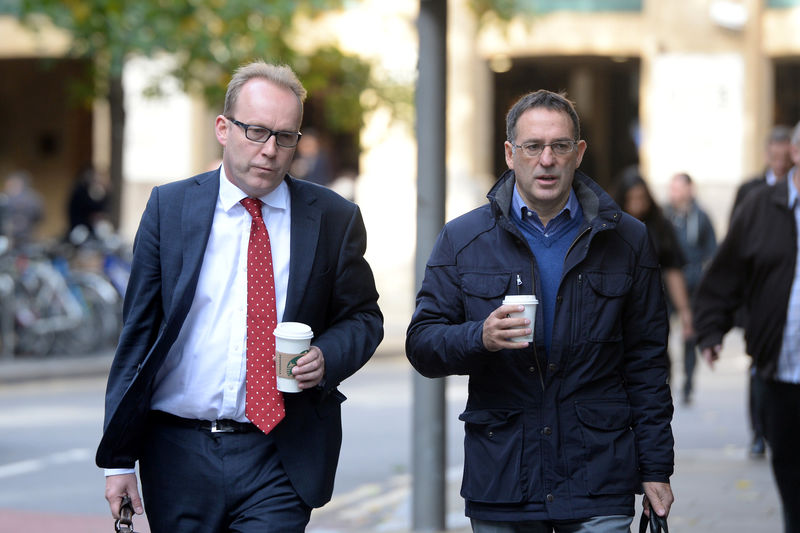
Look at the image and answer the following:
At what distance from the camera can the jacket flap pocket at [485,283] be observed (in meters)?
4.18

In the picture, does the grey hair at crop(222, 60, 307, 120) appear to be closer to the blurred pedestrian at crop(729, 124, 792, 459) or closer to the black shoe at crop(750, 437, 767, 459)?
the blurred pedestrian at crop(729, 124, 792, 459)

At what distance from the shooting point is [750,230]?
6.12m

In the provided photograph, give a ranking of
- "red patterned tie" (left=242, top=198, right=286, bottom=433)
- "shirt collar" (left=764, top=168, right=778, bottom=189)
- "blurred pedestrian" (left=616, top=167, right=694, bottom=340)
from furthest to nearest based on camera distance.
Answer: "shirt collar" (left=764, top=168, right=778, bottom=189) → "blurred pedestrian" (left=616, top=167, right=694, bottom=340) → "red patterned tie" (left=242, top=198, right=286, bottom=433)

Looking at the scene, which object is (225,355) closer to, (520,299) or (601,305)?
(520,299)

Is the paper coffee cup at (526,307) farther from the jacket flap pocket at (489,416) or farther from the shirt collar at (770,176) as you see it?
the shirt collar at (770,176)

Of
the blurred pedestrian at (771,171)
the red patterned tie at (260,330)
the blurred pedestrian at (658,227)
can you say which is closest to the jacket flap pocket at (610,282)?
the red patterned tie at (260,330)

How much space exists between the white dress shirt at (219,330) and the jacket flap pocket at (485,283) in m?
0.53

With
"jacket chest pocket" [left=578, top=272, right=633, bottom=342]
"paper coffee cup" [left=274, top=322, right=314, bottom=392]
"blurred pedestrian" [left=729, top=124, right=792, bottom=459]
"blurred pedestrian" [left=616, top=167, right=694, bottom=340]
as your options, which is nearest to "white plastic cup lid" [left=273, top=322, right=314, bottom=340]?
"paper coffee cup" [left=274, top=322, right=314, bottom=392]

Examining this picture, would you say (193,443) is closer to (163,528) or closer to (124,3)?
(163,528)

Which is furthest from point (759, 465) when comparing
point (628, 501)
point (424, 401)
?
point (628, 501)

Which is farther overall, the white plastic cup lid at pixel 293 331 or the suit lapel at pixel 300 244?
the suit lapel at pixel 300 244

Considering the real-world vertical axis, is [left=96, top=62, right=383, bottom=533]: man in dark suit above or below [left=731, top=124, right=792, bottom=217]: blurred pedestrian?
below

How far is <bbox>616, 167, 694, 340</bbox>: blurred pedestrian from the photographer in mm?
9648

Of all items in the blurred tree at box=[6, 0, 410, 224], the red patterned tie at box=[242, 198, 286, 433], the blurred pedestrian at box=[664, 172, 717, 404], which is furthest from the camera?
the blurred tree at box=[6, 0, 410, 224]
